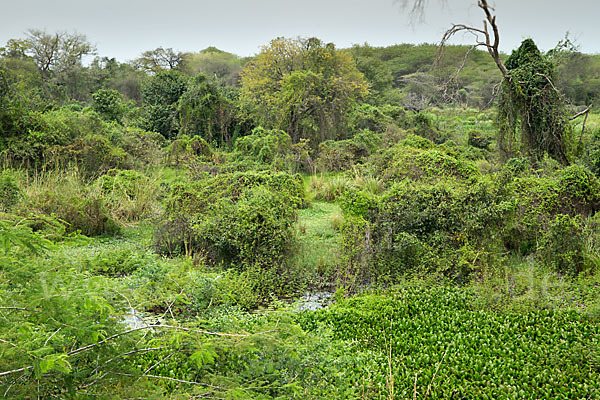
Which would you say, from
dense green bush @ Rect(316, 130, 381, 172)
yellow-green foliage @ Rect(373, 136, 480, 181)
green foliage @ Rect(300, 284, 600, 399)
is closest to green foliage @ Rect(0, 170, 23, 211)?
green foliage @ Rect(300, 284, 600, 399)

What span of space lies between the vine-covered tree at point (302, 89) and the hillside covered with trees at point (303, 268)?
339cm

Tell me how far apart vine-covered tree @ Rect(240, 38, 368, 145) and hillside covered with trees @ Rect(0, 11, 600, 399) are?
3.39 meters

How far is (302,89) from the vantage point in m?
16.5

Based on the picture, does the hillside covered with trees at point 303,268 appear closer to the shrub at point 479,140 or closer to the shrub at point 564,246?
the shrub at point 564,246

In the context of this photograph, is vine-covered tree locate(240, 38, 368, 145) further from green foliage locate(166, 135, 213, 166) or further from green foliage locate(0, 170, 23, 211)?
green foliage locate(0, 170, 23, 211)

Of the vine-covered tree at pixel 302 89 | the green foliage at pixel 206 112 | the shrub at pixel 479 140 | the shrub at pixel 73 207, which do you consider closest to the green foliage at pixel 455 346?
the shrub at pixel 73 207

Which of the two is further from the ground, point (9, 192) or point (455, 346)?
point (9, 192)

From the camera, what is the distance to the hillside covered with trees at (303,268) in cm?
206

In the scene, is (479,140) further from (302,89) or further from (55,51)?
(55,51)

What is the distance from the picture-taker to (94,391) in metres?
2.07

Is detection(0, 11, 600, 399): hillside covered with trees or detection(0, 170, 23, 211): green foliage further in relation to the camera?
detection(0, 170, 23, 211): green foliage

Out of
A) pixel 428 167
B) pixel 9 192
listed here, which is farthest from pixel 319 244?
pixel 9 192

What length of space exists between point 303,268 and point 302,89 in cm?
1151

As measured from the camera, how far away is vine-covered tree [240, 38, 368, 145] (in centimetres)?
1669
